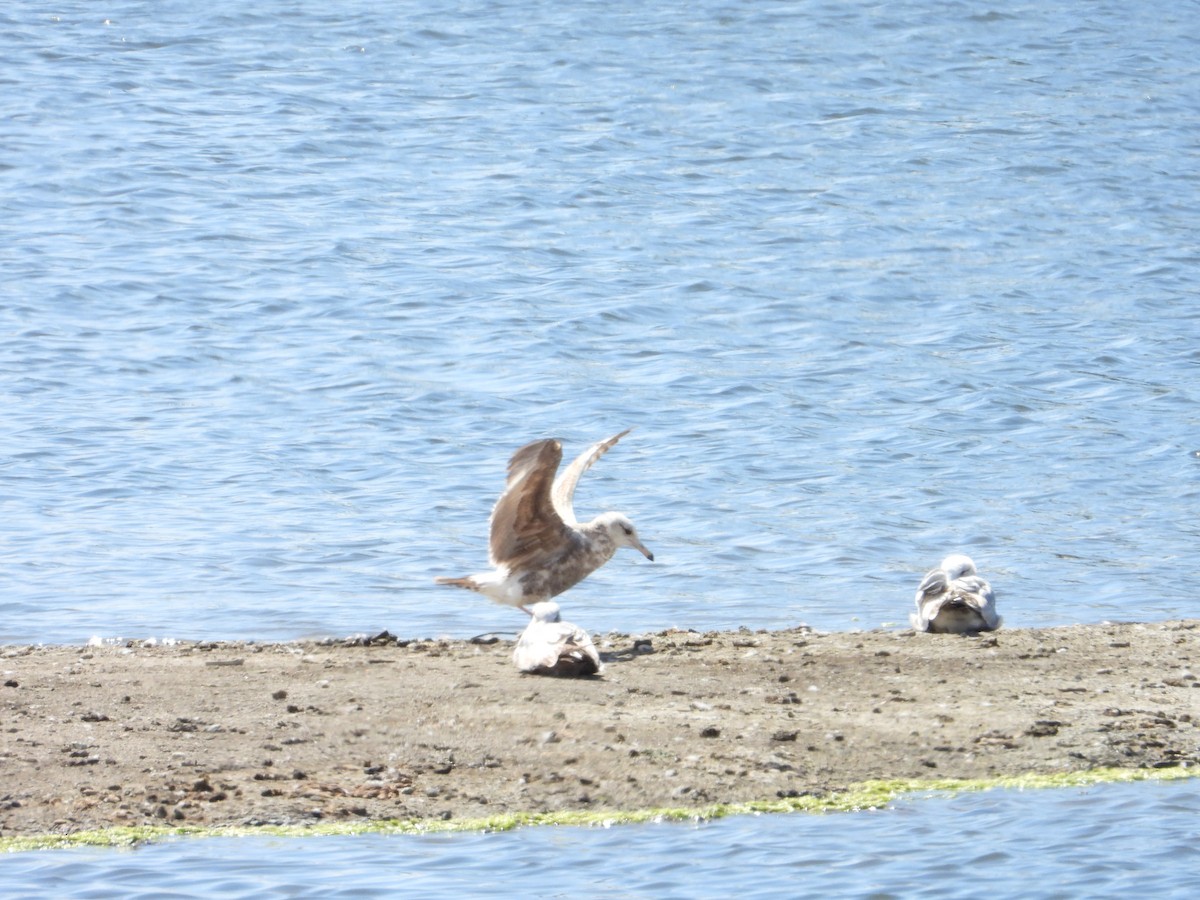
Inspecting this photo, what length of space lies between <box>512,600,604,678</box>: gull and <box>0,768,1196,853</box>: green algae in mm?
1648

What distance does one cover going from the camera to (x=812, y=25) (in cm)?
2792

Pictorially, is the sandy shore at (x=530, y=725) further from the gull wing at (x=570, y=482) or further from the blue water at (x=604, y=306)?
the gull wing at (x=570, y=482)

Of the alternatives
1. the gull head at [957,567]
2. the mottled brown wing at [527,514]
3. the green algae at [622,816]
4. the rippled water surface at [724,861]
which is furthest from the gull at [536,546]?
the rippled water surface at [724,861]

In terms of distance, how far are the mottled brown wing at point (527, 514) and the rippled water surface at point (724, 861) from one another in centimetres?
302

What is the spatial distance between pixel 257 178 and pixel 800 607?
42.4 feet

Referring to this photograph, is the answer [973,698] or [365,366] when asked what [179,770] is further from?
[365,366]

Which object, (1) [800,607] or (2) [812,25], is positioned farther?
(2) [812,25]

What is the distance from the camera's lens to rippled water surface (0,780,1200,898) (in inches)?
246

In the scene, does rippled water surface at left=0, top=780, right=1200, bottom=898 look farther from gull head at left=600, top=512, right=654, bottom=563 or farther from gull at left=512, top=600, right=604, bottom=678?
gull head at left=600, top=512, right=654, bottom=563

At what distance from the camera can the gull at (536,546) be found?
10.0m

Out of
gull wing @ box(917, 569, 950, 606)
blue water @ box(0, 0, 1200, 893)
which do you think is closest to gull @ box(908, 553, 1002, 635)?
gull wing @ box(917, 569, 950, 606)

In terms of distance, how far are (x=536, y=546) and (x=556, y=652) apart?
152 cm

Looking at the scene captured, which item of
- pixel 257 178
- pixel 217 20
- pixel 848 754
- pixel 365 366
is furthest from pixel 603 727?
pixel 217 20

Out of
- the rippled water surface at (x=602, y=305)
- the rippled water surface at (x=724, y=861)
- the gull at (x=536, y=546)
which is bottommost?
the rippled water surface at (x=602, y=305)
